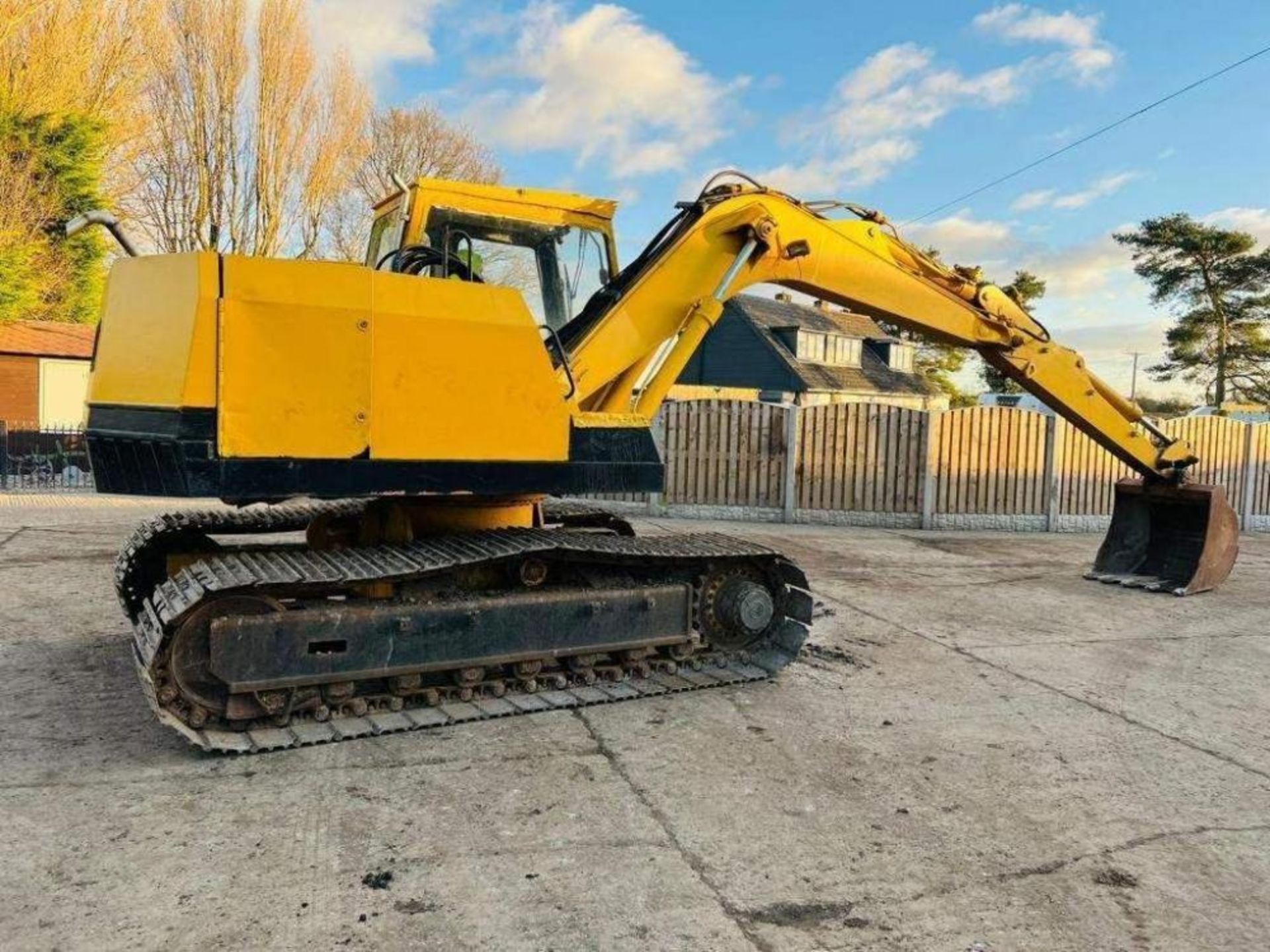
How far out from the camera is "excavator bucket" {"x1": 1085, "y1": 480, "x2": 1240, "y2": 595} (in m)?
8.65

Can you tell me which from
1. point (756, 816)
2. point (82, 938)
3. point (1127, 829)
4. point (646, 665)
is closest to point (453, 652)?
Answer: point (646, 665)

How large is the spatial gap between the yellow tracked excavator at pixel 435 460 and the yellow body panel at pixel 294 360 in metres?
0.01

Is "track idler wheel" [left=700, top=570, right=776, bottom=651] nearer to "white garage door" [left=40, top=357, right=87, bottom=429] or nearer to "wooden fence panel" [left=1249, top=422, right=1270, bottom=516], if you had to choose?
"wooden fence panel" [left=1249, top=422, right=1270, bottom=516]

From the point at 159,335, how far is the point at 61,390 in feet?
85.2

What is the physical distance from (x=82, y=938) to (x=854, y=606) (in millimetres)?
6177

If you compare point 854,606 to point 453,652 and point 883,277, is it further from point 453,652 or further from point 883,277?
point 453,652

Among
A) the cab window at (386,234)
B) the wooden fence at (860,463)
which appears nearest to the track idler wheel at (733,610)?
the cab window at (386,234)

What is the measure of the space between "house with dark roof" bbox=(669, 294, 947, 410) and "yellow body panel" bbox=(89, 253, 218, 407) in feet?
91.2

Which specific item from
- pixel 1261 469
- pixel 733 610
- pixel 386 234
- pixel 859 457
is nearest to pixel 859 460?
pixel 859 457

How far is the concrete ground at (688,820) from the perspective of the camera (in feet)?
9.21

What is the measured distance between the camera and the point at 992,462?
1447 cm

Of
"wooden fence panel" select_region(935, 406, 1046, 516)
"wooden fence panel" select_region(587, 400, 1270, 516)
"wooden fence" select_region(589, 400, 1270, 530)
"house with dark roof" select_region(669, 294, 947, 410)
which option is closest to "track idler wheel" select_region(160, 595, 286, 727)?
"wooden fence" select_region(589, 400, 1270, 530)

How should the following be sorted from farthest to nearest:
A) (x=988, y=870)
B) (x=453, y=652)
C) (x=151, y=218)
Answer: (x=151, y=218) < (x=453, y=652) < (x=988, y=870)

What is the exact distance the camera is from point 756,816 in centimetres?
356
